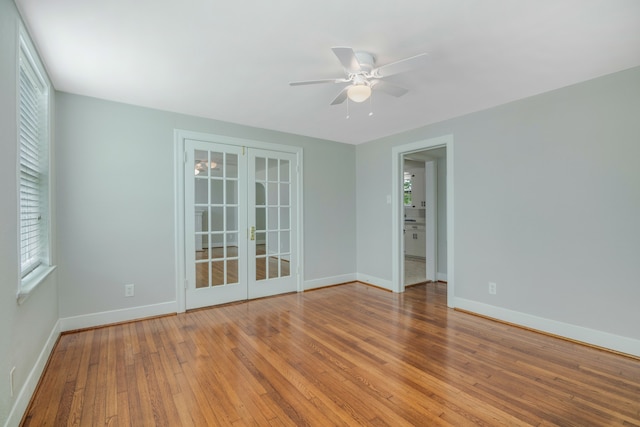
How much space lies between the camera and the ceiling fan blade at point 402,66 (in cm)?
201

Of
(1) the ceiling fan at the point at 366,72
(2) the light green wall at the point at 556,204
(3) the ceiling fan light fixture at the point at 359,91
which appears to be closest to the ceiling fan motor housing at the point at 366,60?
(1) the ceiling fan at the point at 366,72

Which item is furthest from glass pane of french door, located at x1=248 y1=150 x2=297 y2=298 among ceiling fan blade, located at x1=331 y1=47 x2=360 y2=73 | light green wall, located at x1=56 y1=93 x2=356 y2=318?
ceiling fan blade, located at x1=331 y1=47 x2=360 y2=73

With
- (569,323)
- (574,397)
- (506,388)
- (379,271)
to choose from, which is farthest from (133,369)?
(569,323)

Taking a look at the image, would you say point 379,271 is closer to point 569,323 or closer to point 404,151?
point 404,151

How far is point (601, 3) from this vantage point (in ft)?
5.70

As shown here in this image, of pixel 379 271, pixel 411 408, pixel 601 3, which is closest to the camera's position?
pixel 601 3

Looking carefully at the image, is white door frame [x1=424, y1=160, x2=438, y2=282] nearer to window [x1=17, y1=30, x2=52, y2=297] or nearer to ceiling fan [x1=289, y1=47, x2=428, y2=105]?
ceiling fan [x1=289, y1=47, x2=428, y2=105]

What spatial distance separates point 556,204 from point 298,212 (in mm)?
3116

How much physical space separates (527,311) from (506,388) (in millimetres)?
1401

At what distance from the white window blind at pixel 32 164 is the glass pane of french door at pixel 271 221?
2.11 metres

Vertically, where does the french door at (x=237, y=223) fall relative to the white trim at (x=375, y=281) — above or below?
above

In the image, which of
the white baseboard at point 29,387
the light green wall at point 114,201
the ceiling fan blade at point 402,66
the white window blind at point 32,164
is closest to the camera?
the white baseboard at point 29,387

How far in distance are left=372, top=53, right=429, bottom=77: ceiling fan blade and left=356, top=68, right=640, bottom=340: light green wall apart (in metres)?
1.82

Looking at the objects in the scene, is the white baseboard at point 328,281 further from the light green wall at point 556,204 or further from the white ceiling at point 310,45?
the white ceiling at point 310,45
